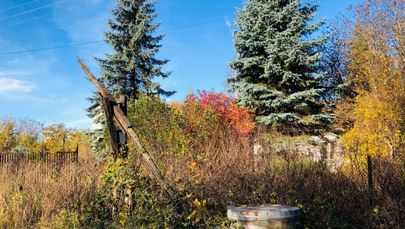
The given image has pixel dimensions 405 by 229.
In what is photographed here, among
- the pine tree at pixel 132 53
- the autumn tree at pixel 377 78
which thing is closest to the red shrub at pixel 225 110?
the autumn tree at pixel 377 78

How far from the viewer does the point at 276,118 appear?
15.9m

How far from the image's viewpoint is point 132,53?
21.2m

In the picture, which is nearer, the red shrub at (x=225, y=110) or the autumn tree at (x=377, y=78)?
the autumn tree at (x=377, y=78)

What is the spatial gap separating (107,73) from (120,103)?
15304mm

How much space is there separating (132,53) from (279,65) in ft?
27.5

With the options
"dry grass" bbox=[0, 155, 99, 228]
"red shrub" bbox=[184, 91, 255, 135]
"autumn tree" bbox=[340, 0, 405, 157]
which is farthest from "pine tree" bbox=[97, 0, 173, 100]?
"dry grass" bbox=[0, 155, 99, 228]

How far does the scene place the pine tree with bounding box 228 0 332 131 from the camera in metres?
16.2

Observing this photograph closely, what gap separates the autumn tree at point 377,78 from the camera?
11391 mm

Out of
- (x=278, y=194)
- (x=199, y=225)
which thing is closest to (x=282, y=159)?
(x=278, y=194)

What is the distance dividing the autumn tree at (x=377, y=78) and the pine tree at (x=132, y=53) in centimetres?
985

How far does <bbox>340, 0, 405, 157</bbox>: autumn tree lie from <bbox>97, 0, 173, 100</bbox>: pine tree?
9851 millimetres

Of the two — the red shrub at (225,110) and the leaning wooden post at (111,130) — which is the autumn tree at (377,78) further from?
the leaning wooden post at (111,130)

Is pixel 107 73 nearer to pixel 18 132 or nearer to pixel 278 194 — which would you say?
pixel 18 132

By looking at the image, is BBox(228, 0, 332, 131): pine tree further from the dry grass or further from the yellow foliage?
the yellow foliage
